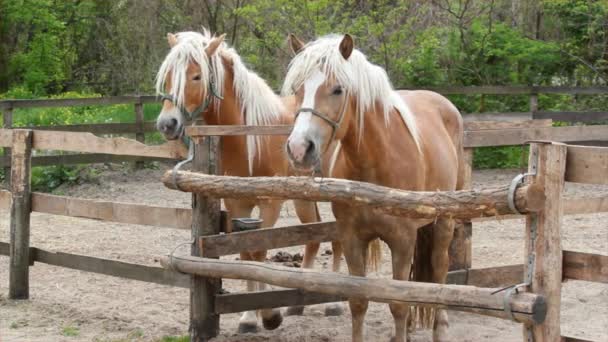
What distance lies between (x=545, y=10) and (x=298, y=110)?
13.0m

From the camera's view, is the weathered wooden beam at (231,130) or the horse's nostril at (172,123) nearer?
the weathered wooden beam at (231,130)

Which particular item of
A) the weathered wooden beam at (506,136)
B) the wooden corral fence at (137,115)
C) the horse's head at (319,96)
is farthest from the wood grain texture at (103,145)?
the wooden corral fence at (137,115)

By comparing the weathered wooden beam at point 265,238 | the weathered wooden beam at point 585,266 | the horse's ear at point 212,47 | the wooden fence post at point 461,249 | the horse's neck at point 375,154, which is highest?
the horse's ear at point 212,47

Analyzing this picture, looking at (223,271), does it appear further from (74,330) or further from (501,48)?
(501,48)

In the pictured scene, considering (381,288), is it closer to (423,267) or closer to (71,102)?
(423,267)

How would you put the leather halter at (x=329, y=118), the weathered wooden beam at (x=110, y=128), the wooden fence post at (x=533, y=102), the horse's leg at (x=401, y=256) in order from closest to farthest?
the leather halter at (x=329, y=118), the horse's leg at (x=401, y=256), the weathered wooden beam at (x=110, y=128), the wooden fence post at (x=533, y=102)

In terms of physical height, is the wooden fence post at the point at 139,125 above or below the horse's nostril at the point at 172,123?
below

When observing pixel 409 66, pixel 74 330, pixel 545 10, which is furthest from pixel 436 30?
pixel 74 330

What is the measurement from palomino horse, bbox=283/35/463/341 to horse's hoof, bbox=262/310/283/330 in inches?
37.1

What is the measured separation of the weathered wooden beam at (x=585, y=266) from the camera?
10.3 ft

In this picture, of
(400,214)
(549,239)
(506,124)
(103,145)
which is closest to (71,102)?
(103,145)

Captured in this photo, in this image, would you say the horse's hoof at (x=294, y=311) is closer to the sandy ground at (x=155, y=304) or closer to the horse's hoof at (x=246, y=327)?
the sandy ground at (x=155, y=304)

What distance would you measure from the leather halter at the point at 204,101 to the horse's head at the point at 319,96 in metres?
1.48

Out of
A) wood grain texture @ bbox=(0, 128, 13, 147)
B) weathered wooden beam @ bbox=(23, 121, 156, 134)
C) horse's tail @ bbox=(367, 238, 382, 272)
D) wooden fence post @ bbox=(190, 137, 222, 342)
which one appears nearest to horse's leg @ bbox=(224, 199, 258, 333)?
wooden fence post @ bbox=(190, 137, 222, 342)
